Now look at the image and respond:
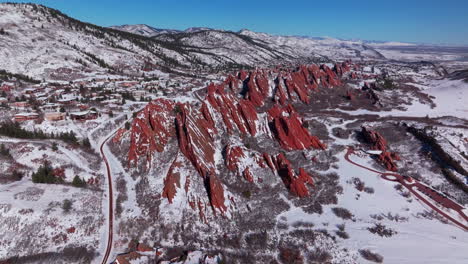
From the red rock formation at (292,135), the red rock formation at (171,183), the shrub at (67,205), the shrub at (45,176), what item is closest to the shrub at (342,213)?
the red rock formation at (292,135)

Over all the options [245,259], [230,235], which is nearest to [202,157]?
[230,235]

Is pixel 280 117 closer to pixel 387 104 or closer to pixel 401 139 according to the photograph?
pixel 401 139

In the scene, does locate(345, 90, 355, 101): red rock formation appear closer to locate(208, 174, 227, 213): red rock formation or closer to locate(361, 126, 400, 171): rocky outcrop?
locate(361, 126, 400, 171): rocky outcrop

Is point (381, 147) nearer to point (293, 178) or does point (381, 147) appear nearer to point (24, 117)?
point (293, 178)

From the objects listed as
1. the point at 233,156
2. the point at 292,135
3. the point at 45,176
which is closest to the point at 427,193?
the point at 292,135

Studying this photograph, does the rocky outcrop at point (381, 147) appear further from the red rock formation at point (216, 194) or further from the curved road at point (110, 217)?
the curved road at point (110, 217)
